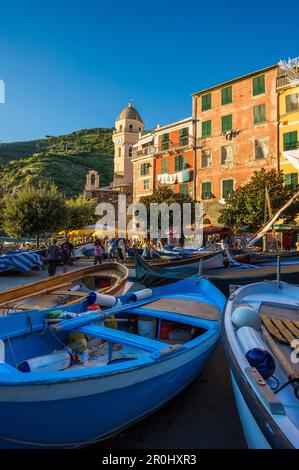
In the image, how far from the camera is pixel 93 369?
311 centimetres

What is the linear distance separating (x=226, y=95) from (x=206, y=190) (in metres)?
9.72

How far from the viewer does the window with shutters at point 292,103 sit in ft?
92.6

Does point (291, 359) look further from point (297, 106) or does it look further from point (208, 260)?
point (297, 106)

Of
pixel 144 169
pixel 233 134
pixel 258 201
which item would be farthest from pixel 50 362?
pixel 144 169

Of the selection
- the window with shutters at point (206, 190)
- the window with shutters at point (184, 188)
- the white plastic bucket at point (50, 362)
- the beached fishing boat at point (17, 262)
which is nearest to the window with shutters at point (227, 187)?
the window with shutters at point (206, 190)

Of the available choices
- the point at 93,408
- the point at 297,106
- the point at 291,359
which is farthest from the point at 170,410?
the point at 297,106

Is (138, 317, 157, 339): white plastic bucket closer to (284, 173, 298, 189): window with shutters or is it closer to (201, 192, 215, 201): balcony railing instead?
(284, 173, 298, 189): window with shutters

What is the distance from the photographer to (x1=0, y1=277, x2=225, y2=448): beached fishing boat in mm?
2867

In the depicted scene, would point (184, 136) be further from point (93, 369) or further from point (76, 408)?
point (76, 408)

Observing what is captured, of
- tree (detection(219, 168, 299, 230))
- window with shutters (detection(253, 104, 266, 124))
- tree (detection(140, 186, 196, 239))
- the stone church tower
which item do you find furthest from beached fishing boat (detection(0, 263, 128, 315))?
the stone church tower

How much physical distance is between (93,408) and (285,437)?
1.72 metres

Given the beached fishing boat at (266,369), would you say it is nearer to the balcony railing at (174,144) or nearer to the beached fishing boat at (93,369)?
the beached fishing boat at (93,369)

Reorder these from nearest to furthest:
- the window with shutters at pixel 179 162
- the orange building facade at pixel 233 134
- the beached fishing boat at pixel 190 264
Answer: the beached fishing boat at pixel 190 264, the orange building facade at pixel 233 134, the window with shutters at pixel 179 162
